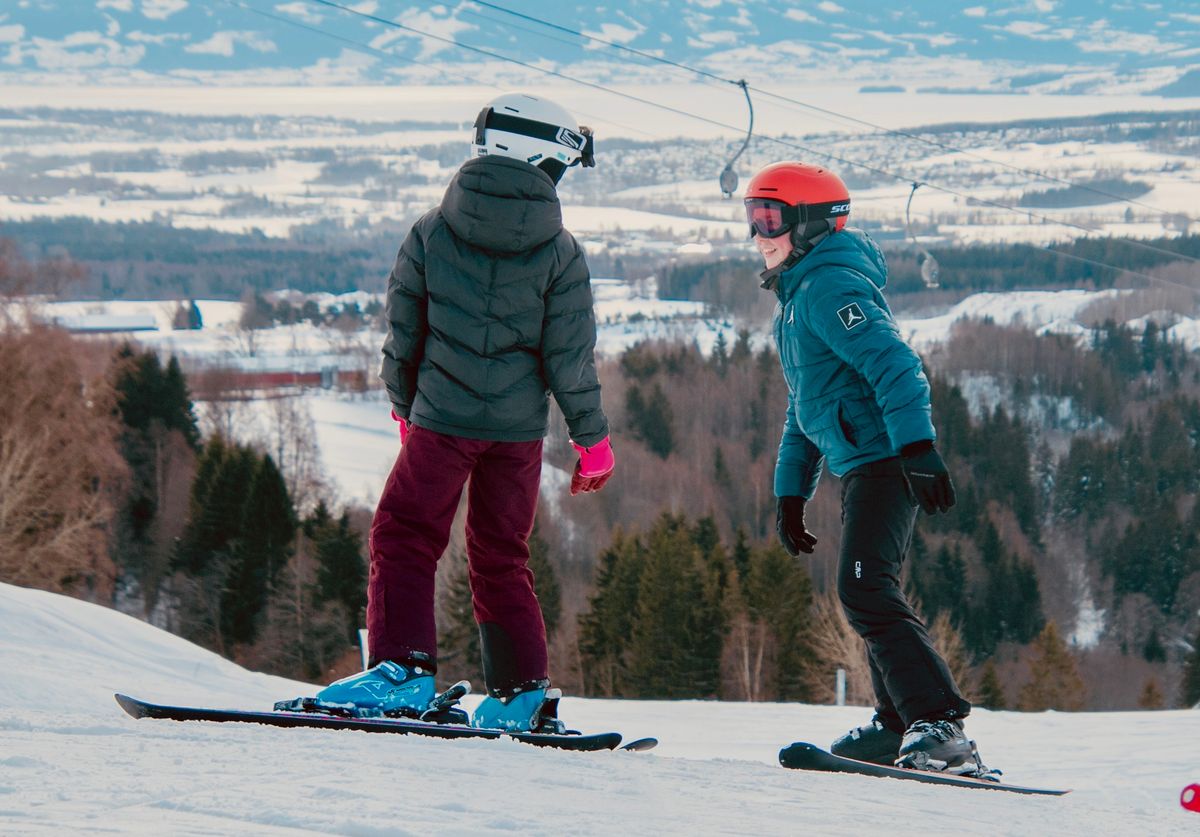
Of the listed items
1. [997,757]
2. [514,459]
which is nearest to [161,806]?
[514,459]

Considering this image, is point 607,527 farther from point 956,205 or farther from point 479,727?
point 956,205

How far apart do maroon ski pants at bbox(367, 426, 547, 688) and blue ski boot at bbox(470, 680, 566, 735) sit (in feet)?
0.14

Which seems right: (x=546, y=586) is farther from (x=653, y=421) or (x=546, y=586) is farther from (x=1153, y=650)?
(x=653, y=421)

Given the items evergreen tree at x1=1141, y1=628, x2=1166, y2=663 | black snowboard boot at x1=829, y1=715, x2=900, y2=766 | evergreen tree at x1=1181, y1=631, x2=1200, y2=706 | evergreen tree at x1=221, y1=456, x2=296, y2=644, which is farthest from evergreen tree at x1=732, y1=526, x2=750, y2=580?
black snowboard boot at x1=829, y1=715, x2=900, y2=766

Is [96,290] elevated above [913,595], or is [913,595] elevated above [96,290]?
[96,290]

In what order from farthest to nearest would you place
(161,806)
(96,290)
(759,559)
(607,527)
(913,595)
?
1. (96,290)
2. (607,527)
3. (913,595)
4. (759,559)
5. (161,806)

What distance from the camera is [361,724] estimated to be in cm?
322

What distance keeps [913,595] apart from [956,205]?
115m

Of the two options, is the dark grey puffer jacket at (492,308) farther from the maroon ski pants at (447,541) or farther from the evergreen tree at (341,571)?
the evergreen tree at (341,571)

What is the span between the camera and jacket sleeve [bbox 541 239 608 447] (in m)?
3.43

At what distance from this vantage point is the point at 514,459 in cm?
355

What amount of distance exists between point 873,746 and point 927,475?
1006 millimetres

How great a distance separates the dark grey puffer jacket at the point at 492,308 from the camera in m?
3.35

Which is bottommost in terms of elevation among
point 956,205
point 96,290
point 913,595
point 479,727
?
point 913,595
